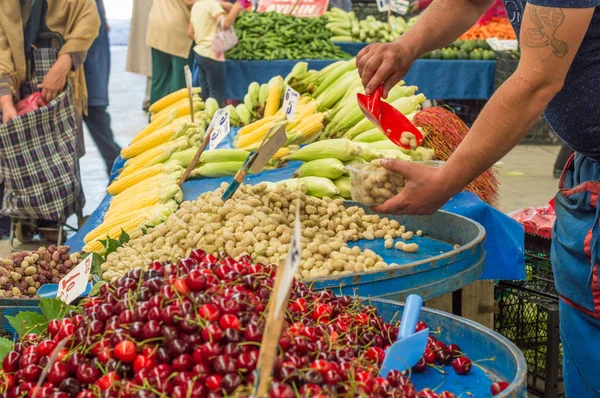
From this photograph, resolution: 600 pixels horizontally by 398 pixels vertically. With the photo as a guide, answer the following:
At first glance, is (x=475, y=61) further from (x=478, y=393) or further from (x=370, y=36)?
(x=478, y=393)

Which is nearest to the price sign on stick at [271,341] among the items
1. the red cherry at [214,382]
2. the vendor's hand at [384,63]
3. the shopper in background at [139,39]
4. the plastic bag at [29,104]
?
the red cherry at [214,382]

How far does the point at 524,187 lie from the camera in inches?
255

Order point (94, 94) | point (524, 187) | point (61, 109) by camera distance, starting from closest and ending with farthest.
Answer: point (61, 109) → point (94, 94) → point (524, 187)

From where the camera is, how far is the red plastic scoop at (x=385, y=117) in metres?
2.35

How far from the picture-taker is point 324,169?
2.94 m

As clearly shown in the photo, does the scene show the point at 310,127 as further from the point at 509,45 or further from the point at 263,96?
the point at 509,45

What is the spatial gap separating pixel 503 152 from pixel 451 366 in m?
0.45

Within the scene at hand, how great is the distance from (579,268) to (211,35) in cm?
526

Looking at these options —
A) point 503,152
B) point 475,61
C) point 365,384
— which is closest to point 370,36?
point 475,61

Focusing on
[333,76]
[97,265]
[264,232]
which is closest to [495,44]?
[333,76]

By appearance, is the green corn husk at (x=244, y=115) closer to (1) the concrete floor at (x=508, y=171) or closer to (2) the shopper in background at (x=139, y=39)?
(1) the concrete floor at (x=508, y=171)

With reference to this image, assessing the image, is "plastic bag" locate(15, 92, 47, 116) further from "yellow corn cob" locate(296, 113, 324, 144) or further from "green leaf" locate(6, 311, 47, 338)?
"green leaf" locate(6, 311, 47, 338)

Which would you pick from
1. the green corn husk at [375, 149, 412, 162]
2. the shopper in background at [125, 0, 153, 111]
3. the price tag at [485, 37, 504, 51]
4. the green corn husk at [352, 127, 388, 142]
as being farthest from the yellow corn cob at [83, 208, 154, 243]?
the shopper in background at [125, 0, 153, 111]

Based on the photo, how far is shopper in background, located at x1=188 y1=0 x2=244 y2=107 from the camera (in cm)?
648
